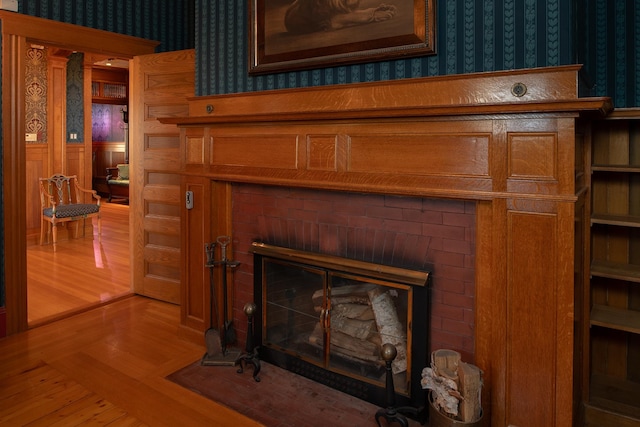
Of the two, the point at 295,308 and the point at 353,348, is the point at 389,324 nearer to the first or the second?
the point at 353,348

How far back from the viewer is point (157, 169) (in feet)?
12.9

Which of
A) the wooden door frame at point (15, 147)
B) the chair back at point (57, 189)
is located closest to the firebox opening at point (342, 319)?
the wooden door frame at point (15, 147)

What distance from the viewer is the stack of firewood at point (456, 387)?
6.28 ft

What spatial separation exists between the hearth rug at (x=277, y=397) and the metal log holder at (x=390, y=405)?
8 cm

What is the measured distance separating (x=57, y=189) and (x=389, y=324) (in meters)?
5.72

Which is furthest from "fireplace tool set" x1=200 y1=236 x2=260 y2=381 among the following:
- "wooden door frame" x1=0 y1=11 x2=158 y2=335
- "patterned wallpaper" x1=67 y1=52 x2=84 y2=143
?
"patterned wallpaper" x1=67 y1=52 x2=84 y2=143

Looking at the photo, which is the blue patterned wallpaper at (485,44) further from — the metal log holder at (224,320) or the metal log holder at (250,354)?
the metal log holder at (250,354)

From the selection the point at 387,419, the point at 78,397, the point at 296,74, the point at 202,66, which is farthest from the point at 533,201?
the point at 78,397

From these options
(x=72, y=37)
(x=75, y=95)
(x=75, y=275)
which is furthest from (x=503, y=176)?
(x=75, y=95)

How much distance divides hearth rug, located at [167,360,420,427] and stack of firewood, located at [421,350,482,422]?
331 millimetres

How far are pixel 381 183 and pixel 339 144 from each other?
31 cm

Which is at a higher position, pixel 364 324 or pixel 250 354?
pixel 364 324

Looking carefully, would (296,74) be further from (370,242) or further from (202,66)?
(370,242)

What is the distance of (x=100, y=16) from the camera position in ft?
12.2
